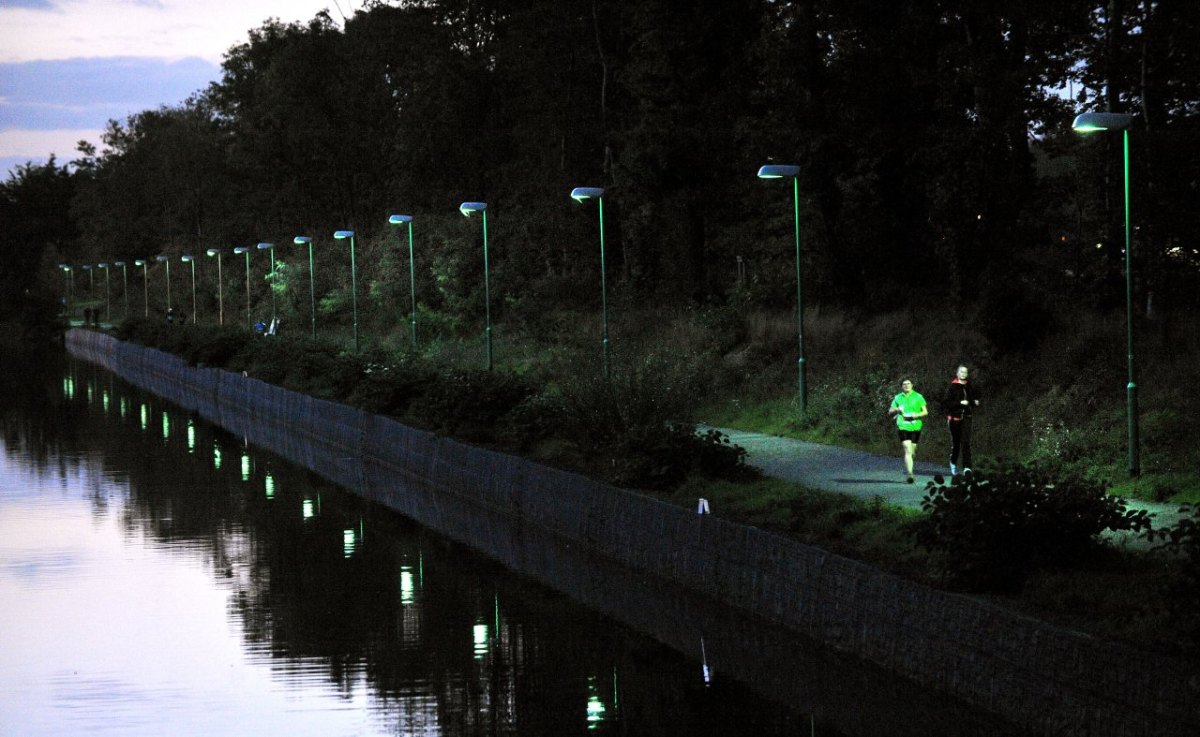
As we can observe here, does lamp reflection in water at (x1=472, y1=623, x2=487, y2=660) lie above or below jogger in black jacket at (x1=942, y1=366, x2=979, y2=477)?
below

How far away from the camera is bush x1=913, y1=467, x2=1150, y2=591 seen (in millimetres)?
12039

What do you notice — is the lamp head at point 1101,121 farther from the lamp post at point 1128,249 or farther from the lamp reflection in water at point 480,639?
the lamp reflection in water at point 480,639

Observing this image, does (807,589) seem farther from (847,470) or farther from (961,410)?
(847,470)

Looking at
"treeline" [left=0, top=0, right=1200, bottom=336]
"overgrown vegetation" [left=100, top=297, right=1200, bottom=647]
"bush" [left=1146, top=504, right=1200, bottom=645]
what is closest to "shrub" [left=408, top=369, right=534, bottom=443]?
"overgrown vegetation" [left=100, top=297, right=1200, bottom=647]

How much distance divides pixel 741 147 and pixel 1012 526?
122 ft

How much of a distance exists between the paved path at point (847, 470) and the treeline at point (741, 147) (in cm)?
602

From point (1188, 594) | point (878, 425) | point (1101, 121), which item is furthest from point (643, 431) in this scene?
point (1188, 594)

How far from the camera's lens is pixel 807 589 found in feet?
46.1

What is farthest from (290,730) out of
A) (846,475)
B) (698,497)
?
(846,475)

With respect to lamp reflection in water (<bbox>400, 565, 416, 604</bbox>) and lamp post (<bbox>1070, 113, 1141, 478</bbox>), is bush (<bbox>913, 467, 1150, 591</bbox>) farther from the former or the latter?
lamp post (<bbox>1070, 113, 1141, 478</bbox>)

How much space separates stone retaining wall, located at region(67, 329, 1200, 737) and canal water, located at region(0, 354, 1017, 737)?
11.6 inches

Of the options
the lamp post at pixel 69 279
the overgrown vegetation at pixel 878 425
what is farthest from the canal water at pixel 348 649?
the lamp post at pixel 69 279

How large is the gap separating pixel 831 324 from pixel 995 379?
26.8 ft

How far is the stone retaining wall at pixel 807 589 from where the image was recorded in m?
10.0
